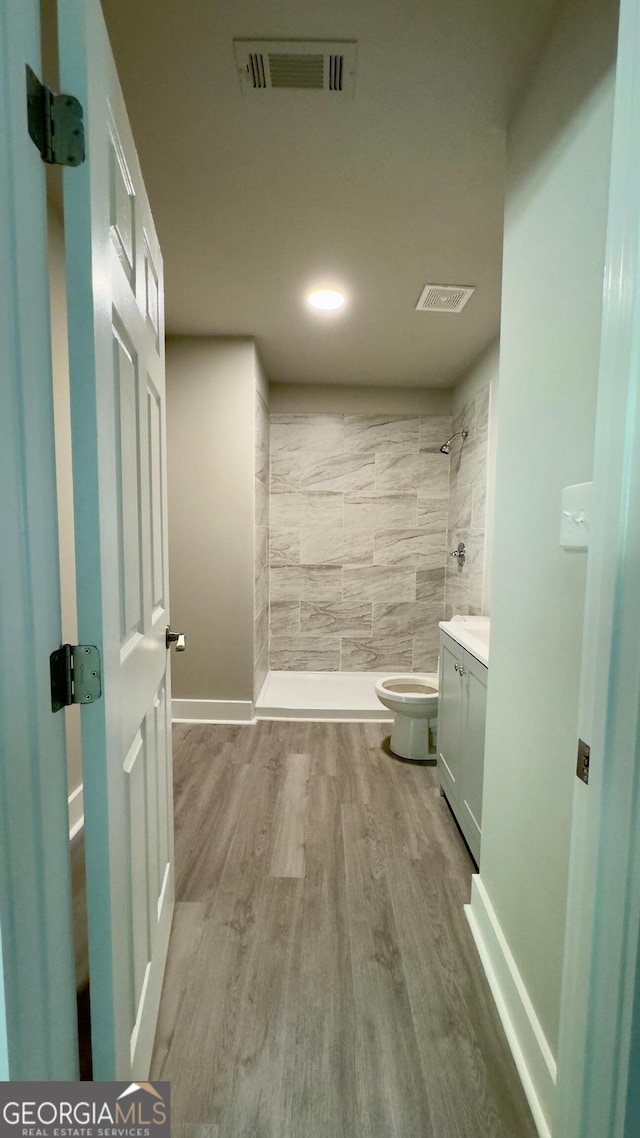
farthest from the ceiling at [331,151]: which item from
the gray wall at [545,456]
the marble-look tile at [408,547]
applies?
the marble-look tile at [408,547]

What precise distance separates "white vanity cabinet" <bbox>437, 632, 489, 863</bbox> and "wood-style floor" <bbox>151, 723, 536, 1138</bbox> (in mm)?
154

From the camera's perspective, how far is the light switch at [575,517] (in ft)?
3.09

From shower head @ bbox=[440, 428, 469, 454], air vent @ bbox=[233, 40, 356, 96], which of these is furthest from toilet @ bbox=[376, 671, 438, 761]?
air vent @ bbox=[233, 40, 356, 96]

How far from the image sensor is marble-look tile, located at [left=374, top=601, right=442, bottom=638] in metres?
4.27

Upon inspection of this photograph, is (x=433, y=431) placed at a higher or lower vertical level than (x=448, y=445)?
higher

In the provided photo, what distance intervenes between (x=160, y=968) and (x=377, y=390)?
13.0 feet

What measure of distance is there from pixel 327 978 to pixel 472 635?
1.40m

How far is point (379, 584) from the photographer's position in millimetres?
4258

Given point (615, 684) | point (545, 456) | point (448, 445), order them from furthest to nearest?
1. point (448, 445)
2. point (545, 456)
3. point (615, 684)

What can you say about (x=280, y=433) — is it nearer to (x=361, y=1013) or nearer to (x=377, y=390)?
(x=377, y=390)

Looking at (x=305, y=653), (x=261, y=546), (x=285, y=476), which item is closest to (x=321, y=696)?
(x=305, y=653)

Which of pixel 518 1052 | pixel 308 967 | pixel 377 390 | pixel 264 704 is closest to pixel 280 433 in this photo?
pixel 377 390

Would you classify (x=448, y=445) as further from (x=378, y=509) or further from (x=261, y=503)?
(x=261, y=503)

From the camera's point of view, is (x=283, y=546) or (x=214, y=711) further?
(x=283, y=546)
